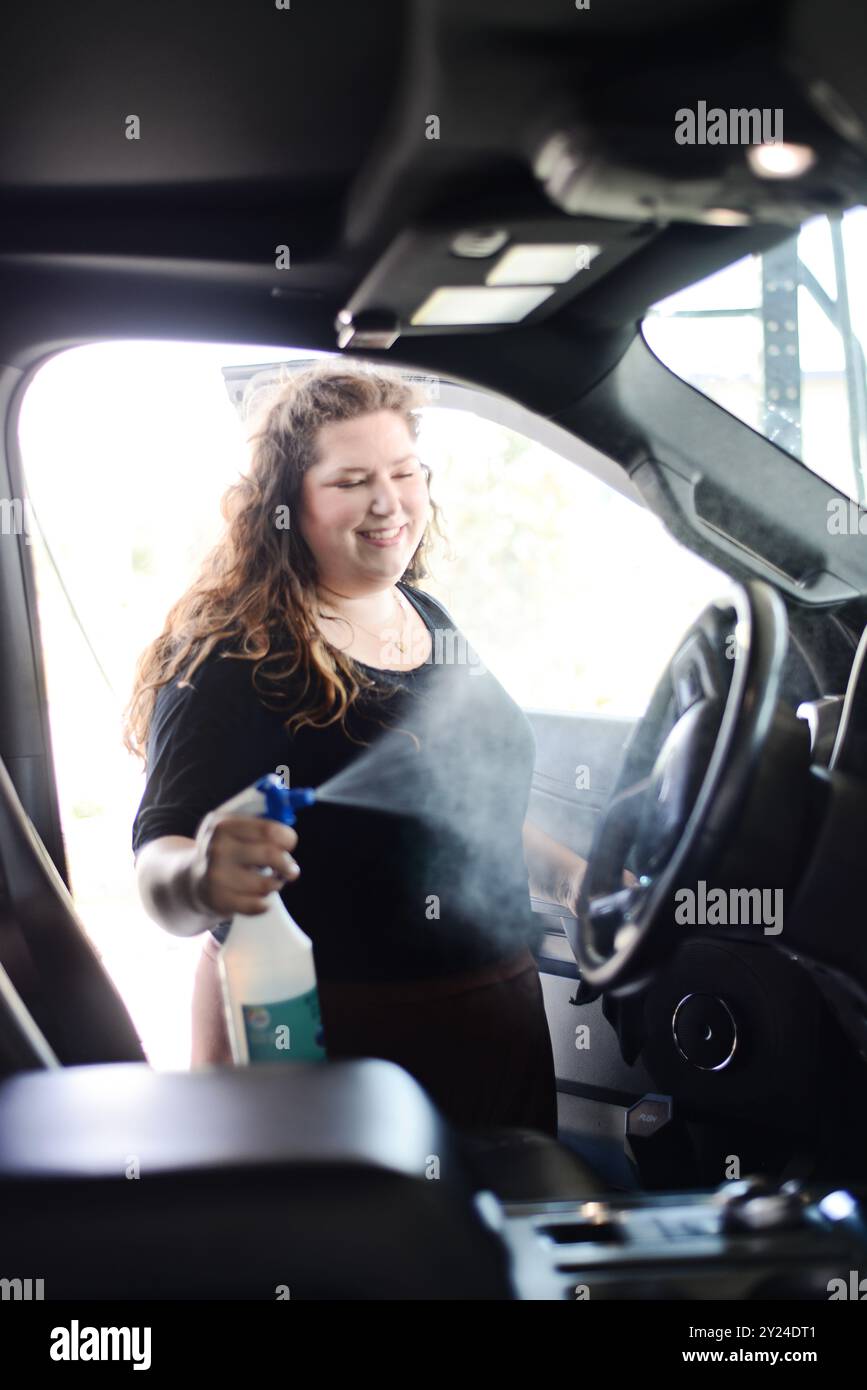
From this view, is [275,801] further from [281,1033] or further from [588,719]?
[588,719]

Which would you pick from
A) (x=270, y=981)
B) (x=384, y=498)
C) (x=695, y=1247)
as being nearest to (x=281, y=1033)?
(x=270, y=981)

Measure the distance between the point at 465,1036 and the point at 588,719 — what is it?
2.03 feet

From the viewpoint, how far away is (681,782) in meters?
1.16

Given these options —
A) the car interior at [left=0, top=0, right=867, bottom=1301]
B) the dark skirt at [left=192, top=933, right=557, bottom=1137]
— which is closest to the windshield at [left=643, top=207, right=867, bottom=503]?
the car interior at [left=0, top=0, right=867, bottom=1301]

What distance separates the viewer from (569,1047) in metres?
1.84

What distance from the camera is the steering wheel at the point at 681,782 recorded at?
105 cm

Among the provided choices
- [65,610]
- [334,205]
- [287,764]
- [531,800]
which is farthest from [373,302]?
[531,800]

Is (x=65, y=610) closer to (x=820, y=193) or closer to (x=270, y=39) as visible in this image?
(x=270, y=39)

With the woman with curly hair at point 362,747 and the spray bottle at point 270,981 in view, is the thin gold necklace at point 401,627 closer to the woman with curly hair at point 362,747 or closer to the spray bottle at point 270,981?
the woman with curly hair at point 362,747

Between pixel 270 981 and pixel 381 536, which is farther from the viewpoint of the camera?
pixel 381 536

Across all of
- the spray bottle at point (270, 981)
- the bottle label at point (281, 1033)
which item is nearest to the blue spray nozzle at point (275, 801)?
the spray bottle at point (270, 981)

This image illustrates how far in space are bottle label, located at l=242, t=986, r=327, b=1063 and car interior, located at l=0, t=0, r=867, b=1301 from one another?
0.15 m

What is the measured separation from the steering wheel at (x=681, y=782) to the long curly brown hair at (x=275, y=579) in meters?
0.50

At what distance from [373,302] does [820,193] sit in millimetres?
651
